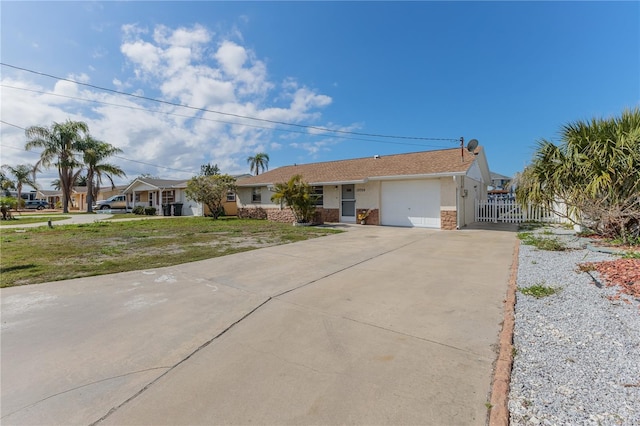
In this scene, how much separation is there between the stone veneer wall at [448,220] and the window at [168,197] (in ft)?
78.7

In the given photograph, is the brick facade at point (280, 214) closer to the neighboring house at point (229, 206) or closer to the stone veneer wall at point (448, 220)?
the neighboring house at point (229, 206)

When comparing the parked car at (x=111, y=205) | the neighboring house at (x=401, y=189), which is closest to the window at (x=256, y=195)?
the neighboring house at (x=401, y=189)

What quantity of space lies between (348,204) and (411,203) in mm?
3843

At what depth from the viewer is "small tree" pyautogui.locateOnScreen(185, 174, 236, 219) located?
19.7m

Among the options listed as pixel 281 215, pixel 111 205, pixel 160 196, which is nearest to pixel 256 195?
pixel 281 215

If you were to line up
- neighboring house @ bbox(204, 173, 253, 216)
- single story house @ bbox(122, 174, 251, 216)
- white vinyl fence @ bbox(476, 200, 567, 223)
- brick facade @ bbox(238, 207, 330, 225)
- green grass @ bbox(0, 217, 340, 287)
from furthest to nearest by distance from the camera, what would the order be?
1. single story house @ bbox(122, 174, 251, 216)
2. neighboring house @ bbox(204, 173, 253, 216)
3. brick facade @ bbox(238, 207, 330, 225)
4. white vinyl fence @ bbox(476, 200, 567, 223)
5. green grass @ bbox(0, 217, 340, 287)

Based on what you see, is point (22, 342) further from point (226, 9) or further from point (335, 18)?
point (335, 18)

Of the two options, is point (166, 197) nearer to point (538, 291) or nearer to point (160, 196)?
point (160, 196)

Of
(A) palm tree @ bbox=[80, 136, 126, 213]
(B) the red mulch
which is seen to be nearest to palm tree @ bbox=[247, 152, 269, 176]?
(A) palm tree @ bbox=[80, 136, 126, 213]

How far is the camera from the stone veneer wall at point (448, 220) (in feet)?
43.2

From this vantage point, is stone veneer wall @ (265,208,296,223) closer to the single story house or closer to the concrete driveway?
the single story house

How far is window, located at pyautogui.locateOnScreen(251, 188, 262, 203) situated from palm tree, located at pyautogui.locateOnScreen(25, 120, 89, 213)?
2263 cm

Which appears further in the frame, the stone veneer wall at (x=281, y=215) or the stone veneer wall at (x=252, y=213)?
the stone veneer wall at (x=252, y=213)

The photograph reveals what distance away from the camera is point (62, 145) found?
29.1 m
